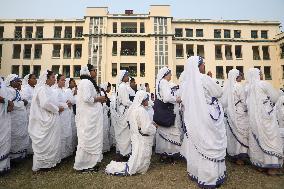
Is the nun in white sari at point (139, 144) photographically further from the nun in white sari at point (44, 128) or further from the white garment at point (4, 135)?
the white garment at point (4, 135)

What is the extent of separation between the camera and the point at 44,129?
5.50 meters

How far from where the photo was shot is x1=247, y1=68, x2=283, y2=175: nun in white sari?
5098mm

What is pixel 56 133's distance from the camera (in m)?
5.66

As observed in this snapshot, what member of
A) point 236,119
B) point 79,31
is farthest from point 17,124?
point 79,31

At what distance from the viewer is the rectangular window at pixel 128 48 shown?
34.8 metres

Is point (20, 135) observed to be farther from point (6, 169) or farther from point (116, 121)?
point (116, 121)

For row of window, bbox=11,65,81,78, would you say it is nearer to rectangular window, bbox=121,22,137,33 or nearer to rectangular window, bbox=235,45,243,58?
rectangular window, bbox=121,22,137,33

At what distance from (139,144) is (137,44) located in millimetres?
30021

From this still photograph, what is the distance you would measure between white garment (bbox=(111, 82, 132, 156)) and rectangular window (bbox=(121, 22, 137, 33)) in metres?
29.5

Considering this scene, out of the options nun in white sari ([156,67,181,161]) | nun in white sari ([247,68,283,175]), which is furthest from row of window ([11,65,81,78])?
nun in white sari ([247,68,283,175])

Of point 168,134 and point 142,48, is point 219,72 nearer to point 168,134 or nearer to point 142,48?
point 142,48

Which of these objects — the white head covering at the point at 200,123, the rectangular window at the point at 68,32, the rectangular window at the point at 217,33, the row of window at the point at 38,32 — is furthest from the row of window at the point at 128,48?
the white head covering at the point at 200,123

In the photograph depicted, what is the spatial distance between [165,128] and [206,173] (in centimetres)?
189

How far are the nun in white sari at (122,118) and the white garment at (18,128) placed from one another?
2.22 meters
